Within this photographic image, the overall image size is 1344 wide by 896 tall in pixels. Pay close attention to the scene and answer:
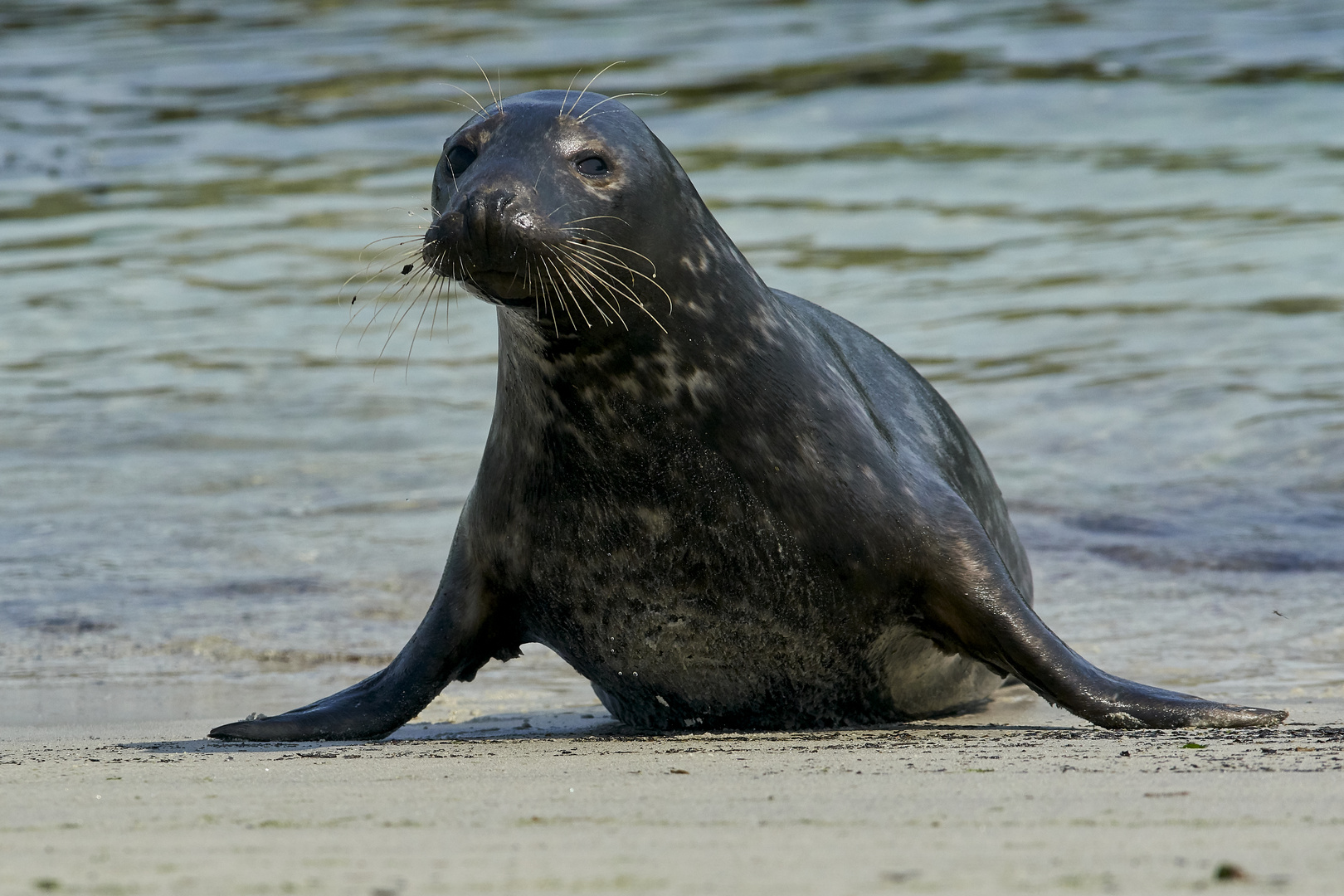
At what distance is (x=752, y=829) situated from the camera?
8.50ft

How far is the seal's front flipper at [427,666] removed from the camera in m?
4.63

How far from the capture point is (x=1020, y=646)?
14.6 ft

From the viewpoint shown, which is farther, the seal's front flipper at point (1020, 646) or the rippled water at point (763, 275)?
the rippled water at point (763, 275)

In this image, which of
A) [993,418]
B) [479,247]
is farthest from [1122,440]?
[479,247]

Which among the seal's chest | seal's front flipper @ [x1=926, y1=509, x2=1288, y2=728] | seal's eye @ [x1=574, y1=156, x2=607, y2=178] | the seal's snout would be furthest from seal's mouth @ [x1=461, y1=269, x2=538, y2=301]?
seal's front flipper @ [x1=926, y1=509, x2=1288, y2=728]

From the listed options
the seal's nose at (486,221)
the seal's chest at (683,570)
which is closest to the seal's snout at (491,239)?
the seal's nose at (486,221)

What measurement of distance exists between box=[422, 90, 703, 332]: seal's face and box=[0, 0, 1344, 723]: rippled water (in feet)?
1.50

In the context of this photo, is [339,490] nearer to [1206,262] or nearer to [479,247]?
[479,247]

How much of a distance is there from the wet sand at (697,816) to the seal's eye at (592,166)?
4.22ft

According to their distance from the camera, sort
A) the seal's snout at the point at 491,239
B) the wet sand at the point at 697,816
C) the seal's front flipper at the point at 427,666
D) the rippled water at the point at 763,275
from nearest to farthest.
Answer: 1. the wet sand at the point at 697,816
2. the seal's snout at the point at 491,239
3. the seal's front flipper at the point at 427,666
4. the rippled water at the point at 763,275

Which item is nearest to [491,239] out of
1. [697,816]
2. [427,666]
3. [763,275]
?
[427,666]

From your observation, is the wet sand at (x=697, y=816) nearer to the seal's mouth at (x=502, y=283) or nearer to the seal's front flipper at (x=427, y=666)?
the seal's front flipper at (x=427, y=666)

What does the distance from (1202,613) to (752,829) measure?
4.23m

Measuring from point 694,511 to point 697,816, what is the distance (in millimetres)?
1722
